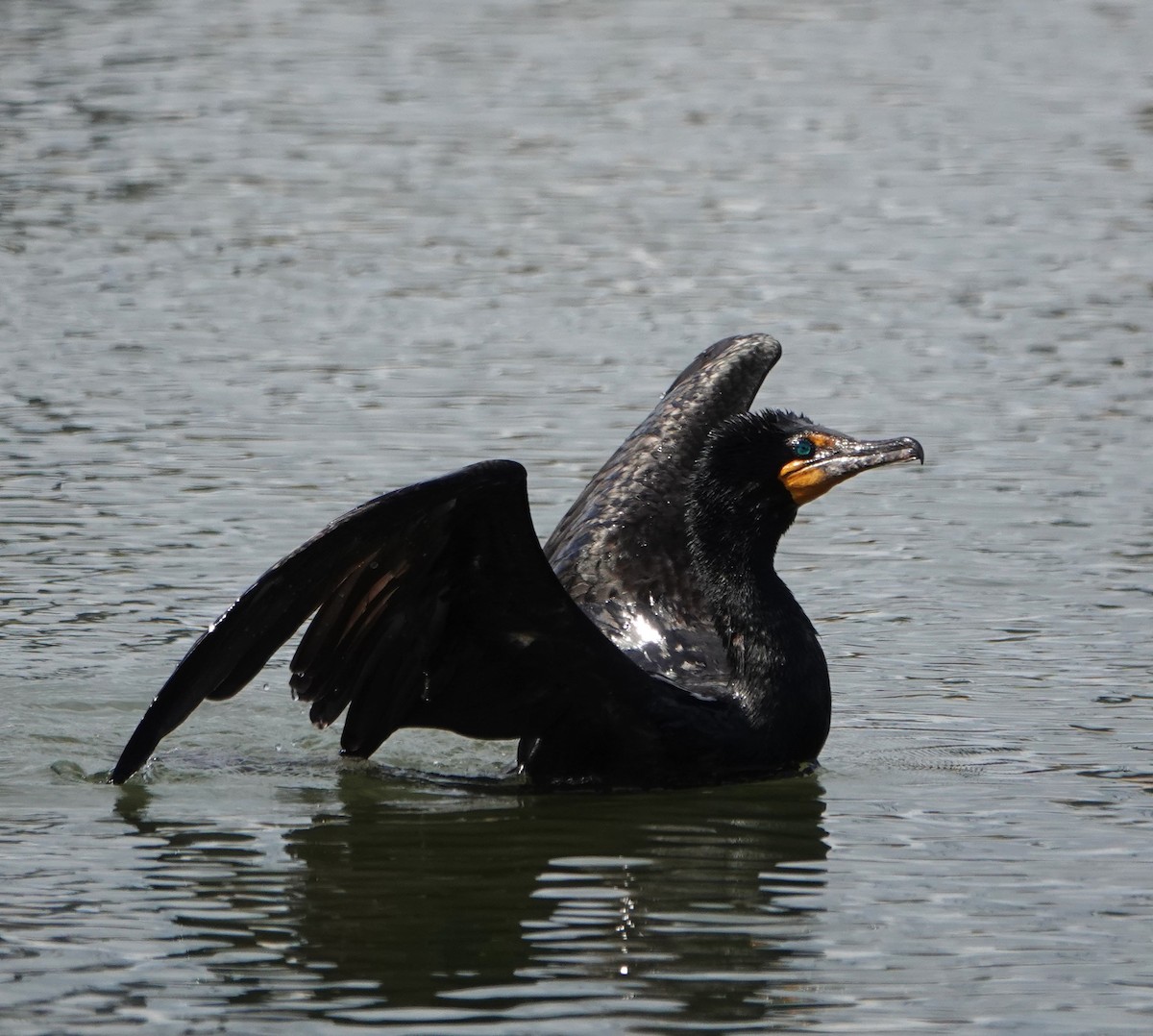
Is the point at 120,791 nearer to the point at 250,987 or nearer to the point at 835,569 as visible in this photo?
the point at 250,987

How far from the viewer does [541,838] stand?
7.27 meters

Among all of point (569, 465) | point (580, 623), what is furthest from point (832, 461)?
point (569, 465)

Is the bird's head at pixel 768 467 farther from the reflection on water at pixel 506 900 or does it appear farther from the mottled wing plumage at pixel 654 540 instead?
the reflection on water at pixel 506 900

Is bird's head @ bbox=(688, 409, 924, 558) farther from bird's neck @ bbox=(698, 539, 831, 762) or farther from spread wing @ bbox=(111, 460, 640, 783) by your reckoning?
spread wing @ bbox=(111, 460, 640, 783)

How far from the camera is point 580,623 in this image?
7.36m

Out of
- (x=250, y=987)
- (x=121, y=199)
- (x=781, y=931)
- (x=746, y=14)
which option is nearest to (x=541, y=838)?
(x=781, y=931)

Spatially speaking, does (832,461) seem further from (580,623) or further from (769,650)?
(580,623)

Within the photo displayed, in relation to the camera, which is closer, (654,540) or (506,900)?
(506,900)

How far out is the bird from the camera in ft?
22.9

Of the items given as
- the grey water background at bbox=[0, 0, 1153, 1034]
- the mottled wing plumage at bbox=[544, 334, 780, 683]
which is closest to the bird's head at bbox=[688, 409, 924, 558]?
the mottled wing plumage at bbox=[544, 334, 780, 683]

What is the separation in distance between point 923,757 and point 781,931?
1785mm

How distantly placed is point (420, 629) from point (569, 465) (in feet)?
13.8

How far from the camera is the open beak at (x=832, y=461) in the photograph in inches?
306

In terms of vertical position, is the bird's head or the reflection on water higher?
the bird's head
